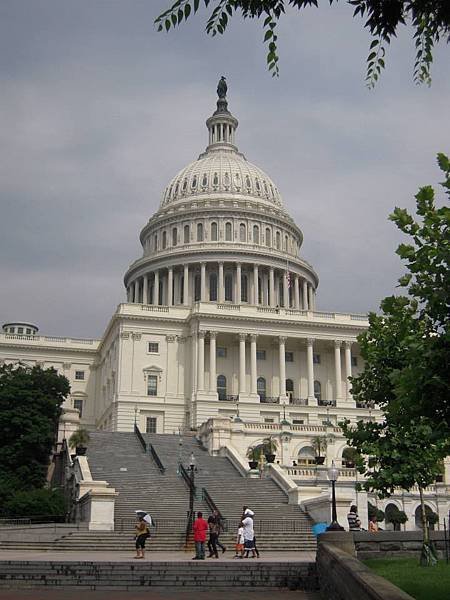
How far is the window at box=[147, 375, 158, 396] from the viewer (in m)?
82.9

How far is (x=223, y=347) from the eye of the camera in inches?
3428

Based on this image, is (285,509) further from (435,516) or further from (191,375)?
(191,375)

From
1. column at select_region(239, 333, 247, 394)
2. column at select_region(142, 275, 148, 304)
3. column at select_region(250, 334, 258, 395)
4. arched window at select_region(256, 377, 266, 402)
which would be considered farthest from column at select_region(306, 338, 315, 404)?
column at select_region(142, 275, 148, 304)

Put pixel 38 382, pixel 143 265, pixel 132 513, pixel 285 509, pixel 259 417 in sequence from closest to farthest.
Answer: pixel 132 513, pixel 285 509, pixel 38 382, pixel 259 417, pixel 143 265

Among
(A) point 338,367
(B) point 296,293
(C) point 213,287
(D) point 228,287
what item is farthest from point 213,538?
(B) point 296,293

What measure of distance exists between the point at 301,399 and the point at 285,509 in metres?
43.6

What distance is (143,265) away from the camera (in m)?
110

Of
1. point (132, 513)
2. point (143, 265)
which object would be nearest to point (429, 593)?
point (132, 513)

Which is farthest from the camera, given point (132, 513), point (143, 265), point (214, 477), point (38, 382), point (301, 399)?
point (143, 265)

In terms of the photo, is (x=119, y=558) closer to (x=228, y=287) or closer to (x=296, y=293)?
(x=228, y=287)

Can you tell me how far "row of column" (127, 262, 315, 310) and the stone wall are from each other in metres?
81.6

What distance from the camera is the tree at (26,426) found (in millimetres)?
52375

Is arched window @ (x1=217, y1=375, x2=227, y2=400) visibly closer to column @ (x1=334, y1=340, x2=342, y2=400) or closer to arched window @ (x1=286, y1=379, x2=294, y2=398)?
arched window @ (x1=286, y1=379, x2=294, y2=398)

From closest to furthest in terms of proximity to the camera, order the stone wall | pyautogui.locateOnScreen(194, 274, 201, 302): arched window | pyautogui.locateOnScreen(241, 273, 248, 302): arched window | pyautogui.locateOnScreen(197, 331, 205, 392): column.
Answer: the stone wall, pyautogui.locateOnScreen(197, 331, 205, 392): column, pyautogui.locateOnScreen(194, 274, 201, 302): arched window, pyautogui.locateOnScreen(241, 273, 248, 302): arched window
